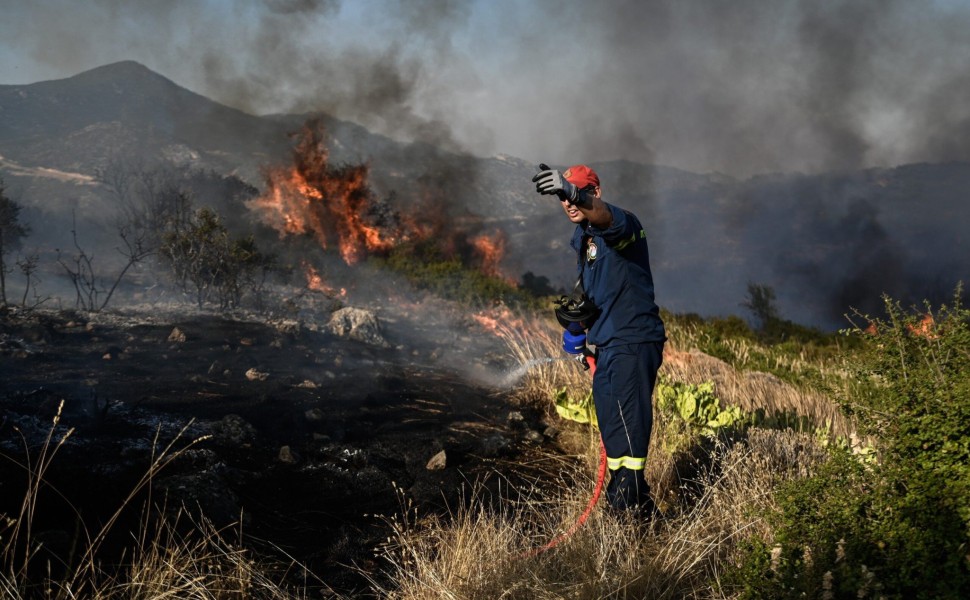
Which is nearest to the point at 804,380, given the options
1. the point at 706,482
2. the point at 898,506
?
the point at 706,482

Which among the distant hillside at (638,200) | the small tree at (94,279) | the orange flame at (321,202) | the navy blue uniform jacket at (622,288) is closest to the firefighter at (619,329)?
the navy blue uniform jacket at (622,288)

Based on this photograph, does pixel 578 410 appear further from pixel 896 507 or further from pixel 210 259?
pixel 210 259

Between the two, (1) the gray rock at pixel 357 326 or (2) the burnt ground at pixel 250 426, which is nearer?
(2) the burnt ground at pixel 250 426

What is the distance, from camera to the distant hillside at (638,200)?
3228 centimetres

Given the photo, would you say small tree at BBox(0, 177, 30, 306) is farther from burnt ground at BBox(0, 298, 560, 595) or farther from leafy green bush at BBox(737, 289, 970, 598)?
leafy green bush at BBox(737, 289, 970, 598)

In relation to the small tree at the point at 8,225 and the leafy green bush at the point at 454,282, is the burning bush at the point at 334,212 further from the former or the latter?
the small tree at the point at 8,225

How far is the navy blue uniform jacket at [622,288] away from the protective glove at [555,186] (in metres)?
0.37

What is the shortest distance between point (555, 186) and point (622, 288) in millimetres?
913

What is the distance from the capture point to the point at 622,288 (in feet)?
11.6

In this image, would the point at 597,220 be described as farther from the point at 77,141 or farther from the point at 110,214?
the point at 77,141

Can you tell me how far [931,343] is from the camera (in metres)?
2.47

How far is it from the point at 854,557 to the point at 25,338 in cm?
888

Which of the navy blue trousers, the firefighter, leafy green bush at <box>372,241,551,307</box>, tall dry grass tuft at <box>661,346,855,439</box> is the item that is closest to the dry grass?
the navy blue trousers

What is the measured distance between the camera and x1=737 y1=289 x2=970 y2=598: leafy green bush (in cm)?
173
